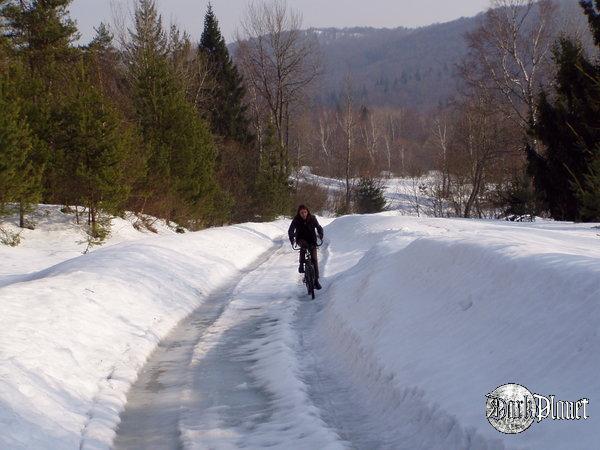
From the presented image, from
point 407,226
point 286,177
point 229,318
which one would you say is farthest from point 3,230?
point 286,177

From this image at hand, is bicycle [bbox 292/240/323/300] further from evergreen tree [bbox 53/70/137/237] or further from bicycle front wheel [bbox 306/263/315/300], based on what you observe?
evergreen tree [bbox 53/70/137/237]

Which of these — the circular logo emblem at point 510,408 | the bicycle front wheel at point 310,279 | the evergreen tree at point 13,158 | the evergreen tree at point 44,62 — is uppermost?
the evergreen tree at point 44,62

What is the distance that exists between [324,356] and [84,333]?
11.6 ft

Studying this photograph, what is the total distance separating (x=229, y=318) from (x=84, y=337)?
9.78 ft

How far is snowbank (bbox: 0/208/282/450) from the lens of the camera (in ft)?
17.8

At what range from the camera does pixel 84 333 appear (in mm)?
8094

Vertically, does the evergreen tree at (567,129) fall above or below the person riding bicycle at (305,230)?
above

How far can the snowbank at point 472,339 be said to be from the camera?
14.4ft

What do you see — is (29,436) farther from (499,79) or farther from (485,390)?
(499,79)

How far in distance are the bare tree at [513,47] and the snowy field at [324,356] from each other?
2466cm

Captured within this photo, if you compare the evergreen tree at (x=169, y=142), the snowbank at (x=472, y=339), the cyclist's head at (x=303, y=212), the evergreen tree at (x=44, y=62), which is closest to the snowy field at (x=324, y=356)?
the snowbank at (x=472, y=339)

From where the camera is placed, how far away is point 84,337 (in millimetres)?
7957

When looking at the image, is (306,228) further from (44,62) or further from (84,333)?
(44,62)

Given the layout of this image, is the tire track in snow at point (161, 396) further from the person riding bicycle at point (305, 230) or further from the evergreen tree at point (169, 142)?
the evergreen tree at point (169, 142)
